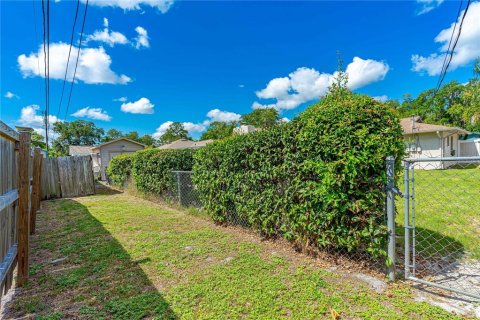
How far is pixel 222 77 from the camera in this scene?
1997 cm

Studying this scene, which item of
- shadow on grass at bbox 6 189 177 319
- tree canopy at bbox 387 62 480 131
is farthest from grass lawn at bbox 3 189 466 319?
tree canopy at bbox 387 62 480 131

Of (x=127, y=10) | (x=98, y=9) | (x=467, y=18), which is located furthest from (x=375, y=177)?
(x=127, y=10)

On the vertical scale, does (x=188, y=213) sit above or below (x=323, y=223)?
below

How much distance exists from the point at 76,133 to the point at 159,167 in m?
59.9

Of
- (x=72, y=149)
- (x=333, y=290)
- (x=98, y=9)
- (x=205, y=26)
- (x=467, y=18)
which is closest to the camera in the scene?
(x=333, y=290)

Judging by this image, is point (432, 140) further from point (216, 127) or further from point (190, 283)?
point (216, 127)

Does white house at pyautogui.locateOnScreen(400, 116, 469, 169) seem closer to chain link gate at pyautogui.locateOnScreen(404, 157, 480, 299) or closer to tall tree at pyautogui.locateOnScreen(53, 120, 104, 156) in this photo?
chain link gate at pyautogui.locateOnScreen(404, 157, 480, 299)

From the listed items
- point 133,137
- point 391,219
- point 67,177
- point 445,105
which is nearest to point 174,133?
point 133,137

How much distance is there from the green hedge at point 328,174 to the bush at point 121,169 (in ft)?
26.1

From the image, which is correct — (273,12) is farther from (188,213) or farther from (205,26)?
(188,213)

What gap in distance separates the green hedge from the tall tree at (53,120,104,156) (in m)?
58.9

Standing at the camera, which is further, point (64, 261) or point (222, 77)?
point (222, 77)

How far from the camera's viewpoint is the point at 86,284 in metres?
2.85

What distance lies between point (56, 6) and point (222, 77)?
14.5m
